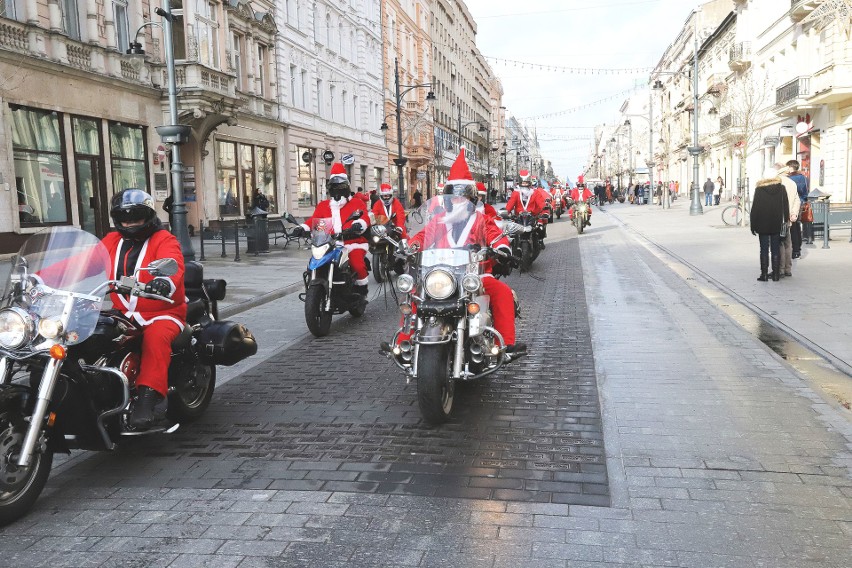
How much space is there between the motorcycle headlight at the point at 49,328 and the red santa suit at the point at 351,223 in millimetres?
5077

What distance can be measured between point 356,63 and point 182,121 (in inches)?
797

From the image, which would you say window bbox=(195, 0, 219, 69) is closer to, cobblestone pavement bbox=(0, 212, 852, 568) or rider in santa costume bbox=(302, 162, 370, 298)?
rider in santa costume bbox=(302, 162, 370, 298)

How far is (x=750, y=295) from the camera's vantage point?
988cm

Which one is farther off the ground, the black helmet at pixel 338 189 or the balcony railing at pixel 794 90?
the balcony railing at pixel 794 90

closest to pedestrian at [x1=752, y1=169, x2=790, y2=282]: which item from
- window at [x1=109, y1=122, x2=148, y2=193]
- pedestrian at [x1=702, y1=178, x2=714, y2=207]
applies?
window at [x1=109, y1=122, x2=148, y2=193]

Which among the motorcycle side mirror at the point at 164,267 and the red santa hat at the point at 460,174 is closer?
the motorcycle side mirror at the point at 164,267

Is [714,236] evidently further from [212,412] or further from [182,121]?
[212,412]

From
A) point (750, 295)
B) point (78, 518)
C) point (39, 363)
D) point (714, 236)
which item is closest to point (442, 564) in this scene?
point (78, 518)

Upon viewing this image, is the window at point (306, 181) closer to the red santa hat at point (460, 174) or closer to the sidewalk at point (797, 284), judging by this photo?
the sidewalk at point (797, 284)

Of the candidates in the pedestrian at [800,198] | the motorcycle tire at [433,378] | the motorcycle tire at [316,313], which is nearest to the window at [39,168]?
the motorcycle tire at [316,313]

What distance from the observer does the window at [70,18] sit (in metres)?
18.3

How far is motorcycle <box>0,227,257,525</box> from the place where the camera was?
3.47 meters

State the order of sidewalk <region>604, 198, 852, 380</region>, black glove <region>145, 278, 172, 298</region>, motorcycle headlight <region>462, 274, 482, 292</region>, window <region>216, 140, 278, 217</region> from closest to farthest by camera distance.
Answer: black glove <region>145, 278, 172, 298</region> < motorcycle headlight <region>462, 274, 482, 292</region> < sidewalk <region>604, 198, 852, 380</region> < window <region>216, 140, 278, 217</region>

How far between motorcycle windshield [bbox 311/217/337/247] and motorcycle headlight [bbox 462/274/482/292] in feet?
12.0
